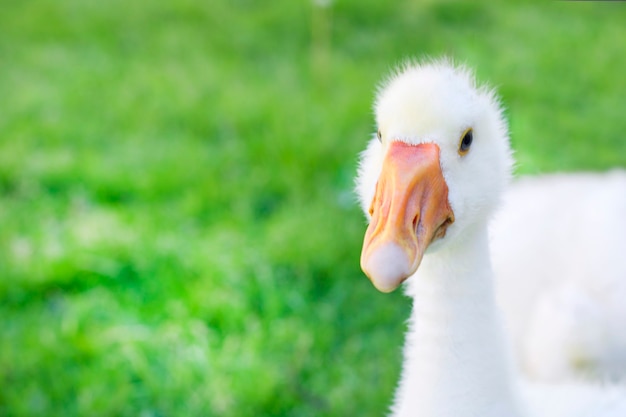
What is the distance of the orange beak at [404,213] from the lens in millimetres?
1312

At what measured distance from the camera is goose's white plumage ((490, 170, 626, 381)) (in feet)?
7.38

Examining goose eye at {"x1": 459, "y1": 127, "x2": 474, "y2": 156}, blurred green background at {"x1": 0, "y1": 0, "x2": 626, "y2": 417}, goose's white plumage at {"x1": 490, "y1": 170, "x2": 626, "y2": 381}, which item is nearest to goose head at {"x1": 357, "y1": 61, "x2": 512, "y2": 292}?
goose eye at {"x1": 459, "y1": 127, "x2": 474, "y2": 156}

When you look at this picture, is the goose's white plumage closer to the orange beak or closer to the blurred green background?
the blurred green background

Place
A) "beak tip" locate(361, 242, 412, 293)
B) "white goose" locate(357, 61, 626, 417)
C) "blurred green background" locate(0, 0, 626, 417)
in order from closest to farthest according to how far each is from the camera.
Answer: "beak tip" locate(361, 242, 412, 293) → "white goose" locate(357, 61, 626, 417) → "blurred green background" locate(0, 0, 626, 417)

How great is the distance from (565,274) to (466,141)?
3.81 feet

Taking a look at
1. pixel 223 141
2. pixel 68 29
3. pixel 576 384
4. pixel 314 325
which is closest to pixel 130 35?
pixel 68 29

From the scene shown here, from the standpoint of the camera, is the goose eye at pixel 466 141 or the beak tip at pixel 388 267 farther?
the goose eye at pixel 466 141

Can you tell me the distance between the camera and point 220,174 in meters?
3.78

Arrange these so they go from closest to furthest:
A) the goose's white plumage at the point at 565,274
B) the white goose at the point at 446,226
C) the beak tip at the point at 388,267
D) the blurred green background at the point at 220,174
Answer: the beak tip at the point at 388,267 → the white goose at the point at 446,226 → the goose's white plumage at the point at 565,274 → the blurred green background at the point at 220,174

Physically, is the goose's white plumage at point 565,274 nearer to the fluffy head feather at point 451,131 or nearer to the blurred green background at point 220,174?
the blurred green background at point 220,174

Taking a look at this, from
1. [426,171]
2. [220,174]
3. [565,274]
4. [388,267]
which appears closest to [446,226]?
[426,171]

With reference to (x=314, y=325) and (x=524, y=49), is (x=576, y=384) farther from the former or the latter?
(x=524, y=49)

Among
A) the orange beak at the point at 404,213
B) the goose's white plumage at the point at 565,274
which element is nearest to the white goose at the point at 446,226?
the orange beak at the point at 404,213

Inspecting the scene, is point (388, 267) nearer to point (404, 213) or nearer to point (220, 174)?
point (404, 213)
